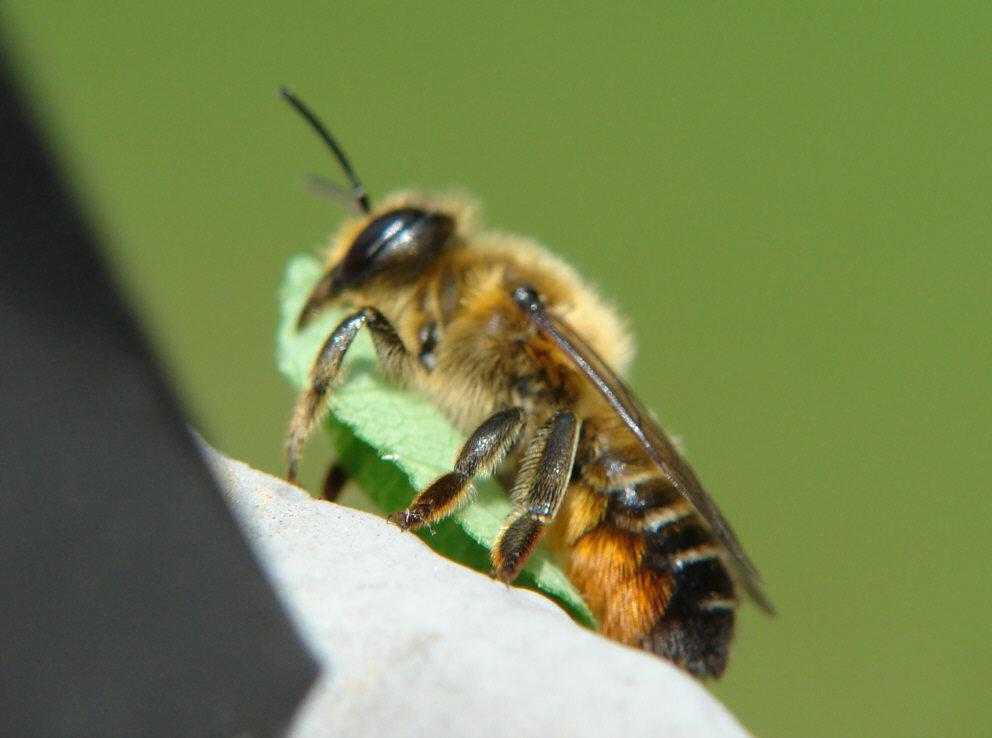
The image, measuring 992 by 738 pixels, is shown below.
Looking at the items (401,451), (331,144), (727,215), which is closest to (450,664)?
(401,451)

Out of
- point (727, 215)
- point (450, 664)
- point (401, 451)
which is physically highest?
point (450, 664)

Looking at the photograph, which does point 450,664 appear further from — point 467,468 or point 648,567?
point 648,567

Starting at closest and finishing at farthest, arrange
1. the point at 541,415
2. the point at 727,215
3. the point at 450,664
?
the point at 450,664, the point at 541,415, the point at 727,215

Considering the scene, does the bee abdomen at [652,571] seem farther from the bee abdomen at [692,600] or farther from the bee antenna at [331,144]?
the bee antenna at [331,144]

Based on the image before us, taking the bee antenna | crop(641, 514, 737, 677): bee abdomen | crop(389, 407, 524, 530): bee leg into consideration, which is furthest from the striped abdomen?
the bee antenna

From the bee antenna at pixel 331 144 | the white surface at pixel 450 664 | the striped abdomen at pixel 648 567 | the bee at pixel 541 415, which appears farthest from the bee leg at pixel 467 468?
the bee antenna at pixel 331 144

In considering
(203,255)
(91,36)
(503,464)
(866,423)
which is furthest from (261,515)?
(91,36)

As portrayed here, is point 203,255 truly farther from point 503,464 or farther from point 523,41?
point 503,464
